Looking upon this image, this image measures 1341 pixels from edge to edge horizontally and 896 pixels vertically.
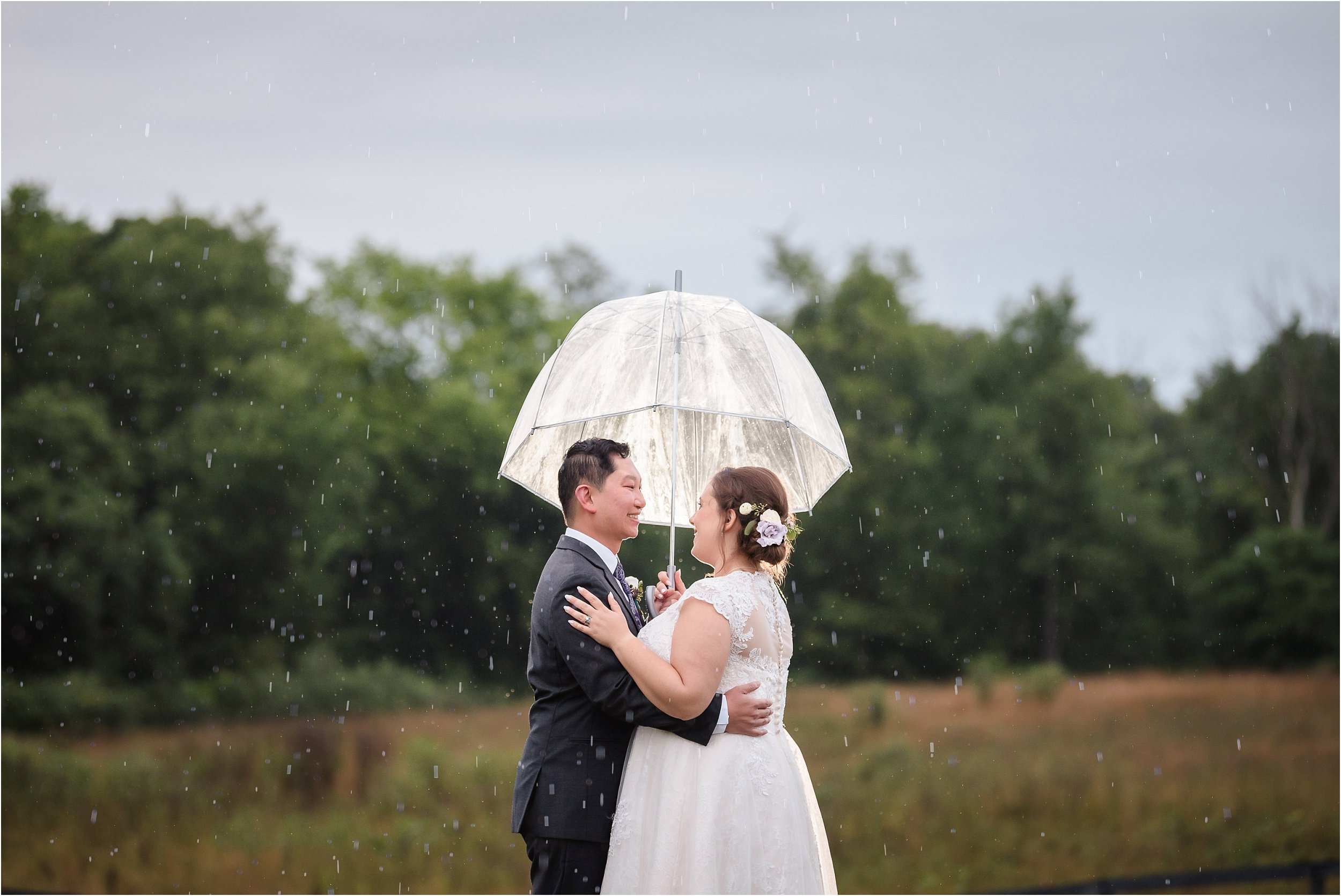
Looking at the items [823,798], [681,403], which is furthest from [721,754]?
[823,798]

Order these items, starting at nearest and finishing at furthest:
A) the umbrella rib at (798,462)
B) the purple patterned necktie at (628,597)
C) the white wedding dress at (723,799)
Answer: the white wedding dress at (723,799)
the purple patterned necktie at (628,597)
the umbrella rib at (798,462)

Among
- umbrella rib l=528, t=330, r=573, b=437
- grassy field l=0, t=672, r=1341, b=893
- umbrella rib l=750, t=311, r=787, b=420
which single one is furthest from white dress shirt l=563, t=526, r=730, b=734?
grassy field l=0, t=672, r=1341, b=893

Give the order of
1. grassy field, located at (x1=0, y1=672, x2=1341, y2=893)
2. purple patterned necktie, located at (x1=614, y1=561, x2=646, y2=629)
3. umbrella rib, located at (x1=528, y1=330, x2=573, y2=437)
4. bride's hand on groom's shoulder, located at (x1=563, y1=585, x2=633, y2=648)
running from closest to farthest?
bride's hand on groom's shoulder, located at (x1=563, y1=585, x2=633, y2=648)
purple patterned necktie, located at (x1=614, y1=561, x2=646, y2=629)
umbrella rib, located at (x1=528, y1=330, x2=573, y2=437)
grassy field, located at (x1=0, y1=672, x2=1341, y2=893)

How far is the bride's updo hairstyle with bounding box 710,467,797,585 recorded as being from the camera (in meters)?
3.34

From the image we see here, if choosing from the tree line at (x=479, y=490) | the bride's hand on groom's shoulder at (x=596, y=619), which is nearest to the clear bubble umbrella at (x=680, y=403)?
the bride's hand on groom's shoulder at (x=596, y=619)

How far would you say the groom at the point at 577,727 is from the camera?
10.7ft

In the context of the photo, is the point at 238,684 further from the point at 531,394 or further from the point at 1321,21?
the point at 1321,21

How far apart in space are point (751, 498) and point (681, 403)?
38cm

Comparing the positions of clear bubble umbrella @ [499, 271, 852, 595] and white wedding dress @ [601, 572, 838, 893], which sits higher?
clear bubble umbrella @ [499, 271, 852, 595]

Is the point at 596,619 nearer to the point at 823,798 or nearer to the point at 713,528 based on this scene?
the point at 713,528

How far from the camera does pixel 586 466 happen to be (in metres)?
3.48

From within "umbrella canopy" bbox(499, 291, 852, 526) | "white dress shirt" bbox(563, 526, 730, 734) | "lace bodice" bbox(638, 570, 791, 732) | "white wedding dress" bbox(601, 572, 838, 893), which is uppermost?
"umbrella canopy" bbox(499, 291, 852, 526)

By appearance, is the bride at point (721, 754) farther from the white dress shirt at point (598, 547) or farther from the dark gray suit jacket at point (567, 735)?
the white dress shirt at point (598, 547)

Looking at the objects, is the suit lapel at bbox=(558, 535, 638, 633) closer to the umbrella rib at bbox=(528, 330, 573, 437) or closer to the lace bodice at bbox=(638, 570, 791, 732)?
the lace bodice at bbox=(638, 570, 791, 732)
